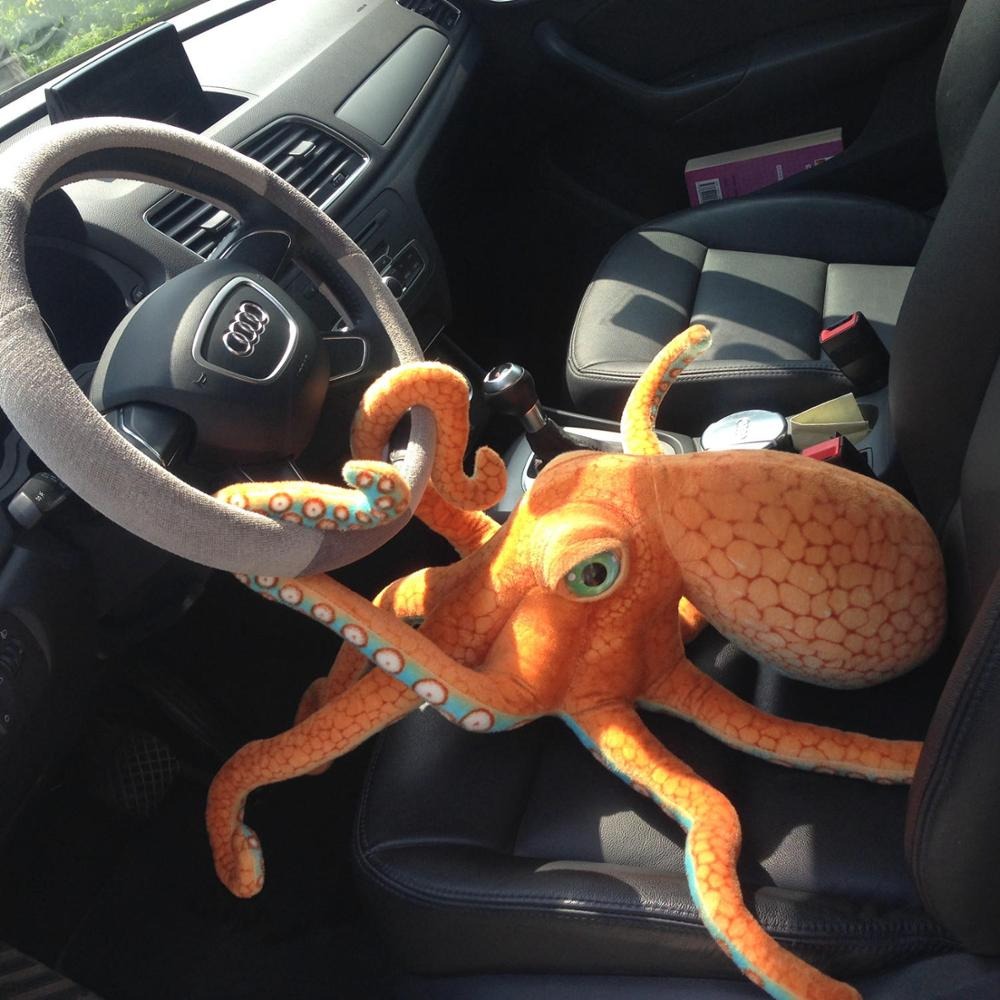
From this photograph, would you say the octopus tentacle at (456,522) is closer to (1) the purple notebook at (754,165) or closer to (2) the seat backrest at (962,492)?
(2) the seat backrest at (962,492)

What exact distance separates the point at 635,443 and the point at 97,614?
0.58 m

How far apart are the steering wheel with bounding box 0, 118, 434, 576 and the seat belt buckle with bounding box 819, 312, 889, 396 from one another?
1.81 ft

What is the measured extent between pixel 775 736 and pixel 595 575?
233mm

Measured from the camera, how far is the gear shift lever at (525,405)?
1196mm

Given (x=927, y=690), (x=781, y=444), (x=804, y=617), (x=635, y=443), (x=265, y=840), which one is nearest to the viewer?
(x=804, y=617)

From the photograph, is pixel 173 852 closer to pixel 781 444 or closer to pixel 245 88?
pixel 781 444

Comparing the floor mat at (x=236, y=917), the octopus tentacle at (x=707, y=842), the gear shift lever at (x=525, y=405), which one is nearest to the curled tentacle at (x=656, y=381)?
the gear shift lever at (x=525, y=405)

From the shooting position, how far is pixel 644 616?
3.10 feet

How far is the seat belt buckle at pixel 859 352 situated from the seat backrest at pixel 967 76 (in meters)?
0.24

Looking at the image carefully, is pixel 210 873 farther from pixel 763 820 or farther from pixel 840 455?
pixel 840 455

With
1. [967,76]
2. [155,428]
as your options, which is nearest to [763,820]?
[155,428]

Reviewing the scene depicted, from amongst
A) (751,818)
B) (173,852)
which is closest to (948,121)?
(751,818)

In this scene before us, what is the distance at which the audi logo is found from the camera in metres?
0.94

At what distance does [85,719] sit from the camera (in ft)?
3.98
